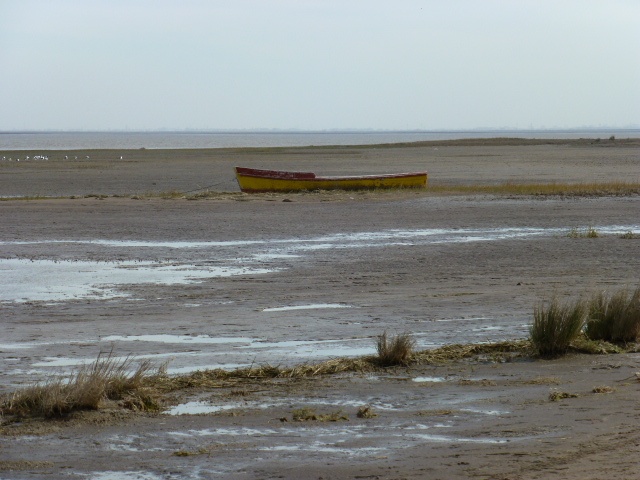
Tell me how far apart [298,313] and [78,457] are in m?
5.85

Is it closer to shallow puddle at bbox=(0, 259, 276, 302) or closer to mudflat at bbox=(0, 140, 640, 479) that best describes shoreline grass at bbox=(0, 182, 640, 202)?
mudflat at bbox=(0, 140, 640, 479)

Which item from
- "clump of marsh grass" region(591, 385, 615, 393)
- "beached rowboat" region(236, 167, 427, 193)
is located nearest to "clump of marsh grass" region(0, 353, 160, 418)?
"clump of marsh grass" region(591, 385, 615, 393)

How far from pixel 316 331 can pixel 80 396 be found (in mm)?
4051

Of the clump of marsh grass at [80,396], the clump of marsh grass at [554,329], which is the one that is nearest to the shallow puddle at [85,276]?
the clump of marsh grass at [80,396]

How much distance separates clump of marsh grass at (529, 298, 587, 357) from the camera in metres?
9.84

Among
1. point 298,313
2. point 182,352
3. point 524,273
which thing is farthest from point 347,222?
point 182,352

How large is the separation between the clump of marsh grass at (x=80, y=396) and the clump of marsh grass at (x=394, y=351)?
242 cm

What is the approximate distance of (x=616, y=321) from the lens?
10.5 m

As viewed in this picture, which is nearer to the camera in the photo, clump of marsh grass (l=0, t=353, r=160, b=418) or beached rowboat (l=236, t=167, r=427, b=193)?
clump of marsh grass (l=0, t=353, r=160, b=418)

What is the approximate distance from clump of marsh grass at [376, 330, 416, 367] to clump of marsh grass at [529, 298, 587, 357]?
1489mm

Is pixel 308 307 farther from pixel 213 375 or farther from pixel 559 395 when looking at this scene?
pixel 559 395

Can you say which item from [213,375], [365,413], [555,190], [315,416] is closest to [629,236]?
[555,190]

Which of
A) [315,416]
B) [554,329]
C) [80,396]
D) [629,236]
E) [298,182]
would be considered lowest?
[315,416]

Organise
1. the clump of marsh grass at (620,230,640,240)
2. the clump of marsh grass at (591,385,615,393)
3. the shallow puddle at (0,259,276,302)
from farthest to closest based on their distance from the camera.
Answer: the clump of marsh grass at (620,230,640,240), the shallow puddle at (0,259,276,302), the clump of marsh grass at (591,385,615,393)
